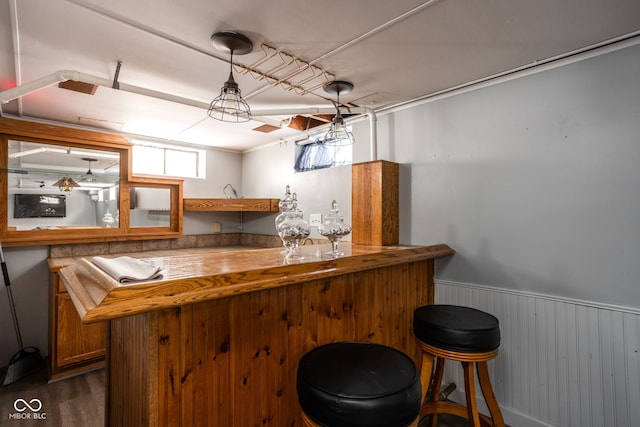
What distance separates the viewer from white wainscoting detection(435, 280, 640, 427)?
1558mm

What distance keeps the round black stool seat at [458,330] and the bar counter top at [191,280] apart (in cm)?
37

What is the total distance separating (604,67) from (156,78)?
8.20 ft

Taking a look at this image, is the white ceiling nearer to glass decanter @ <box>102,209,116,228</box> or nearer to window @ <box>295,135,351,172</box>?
window @ <box>295,135,351,172</box>

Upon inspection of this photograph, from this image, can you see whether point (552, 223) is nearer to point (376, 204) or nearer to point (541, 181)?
point (541, 181)

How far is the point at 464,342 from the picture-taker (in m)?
1.43

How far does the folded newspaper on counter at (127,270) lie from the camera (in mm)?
946

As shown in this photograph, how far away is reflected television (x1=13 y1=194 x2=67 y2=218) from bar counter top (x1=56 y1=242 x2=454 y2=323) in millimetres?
1835

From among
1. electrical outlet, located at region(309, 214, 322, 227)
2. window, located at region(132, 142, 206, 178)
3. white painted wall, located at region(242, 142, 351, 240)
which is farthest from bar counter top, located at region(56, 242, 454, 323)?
window, located at region(132, 142, 206, 178)

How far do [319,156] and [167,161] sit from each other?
1.77 meters

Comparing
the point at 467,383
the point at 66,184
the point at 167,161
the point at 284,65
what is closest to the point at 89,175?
the point at 66,184

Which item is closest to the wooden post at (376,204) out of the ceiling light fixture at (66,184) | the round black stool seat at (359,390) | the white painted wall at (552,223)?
the white painted wall at (552,223)

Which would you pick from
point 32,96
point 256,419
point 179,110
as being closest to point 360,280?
point 256,419

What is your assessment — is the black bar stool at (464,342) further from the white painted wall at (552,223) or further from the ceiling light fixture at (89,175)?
the ceiling light fixture at (89,175)

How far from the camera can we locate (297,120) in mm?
2957
